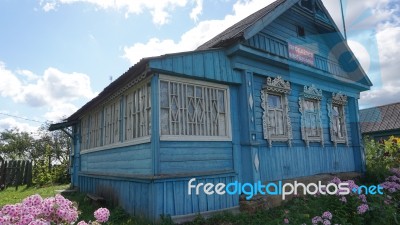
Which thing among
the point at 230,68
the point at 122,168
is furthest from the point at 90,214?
the point at 230,68

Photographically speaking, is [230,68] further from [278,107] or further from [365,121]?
[365,121]

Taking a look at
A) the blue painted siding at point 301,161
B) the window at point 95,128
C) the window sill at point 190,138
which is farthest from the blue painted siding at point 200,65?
the window at point 95,128

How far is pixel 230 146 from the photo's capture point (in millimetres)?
6887

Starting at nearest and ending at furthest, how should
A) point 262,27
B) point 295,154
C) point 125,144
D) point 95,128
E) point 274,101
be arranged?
1. point 125,144
2. point 262,27
3. point 274,101
4. point 295,154
5. point 95,128

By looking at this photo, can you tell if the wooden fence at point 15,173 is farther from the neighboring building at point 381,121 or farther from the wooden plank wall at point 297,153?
the neighboring building at point 381,121

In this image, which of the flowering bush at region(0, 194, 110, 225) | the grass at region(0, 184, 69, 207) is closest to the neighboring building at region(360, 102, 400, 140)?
the grass at region(0, 184, 69, 207)

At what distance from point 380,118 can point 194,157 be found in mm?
23096

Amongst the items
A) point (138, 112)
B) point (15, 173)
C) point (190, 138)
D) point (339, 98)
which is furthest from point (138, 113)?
point (15, 173)

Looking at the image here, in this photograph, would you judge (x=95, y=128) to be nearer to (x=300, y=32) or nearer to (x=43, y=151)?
(x=300, y=32)

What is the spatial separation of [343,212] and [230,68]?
3.94 meters

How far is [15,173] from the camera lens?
1619cm

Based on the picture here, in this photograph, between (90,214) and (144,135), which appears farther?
(90,214)

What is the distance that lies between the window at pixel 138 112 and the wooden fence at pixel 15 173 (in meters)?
12.0

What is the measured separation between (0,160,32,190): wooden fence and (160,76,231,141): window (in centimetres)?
1351
